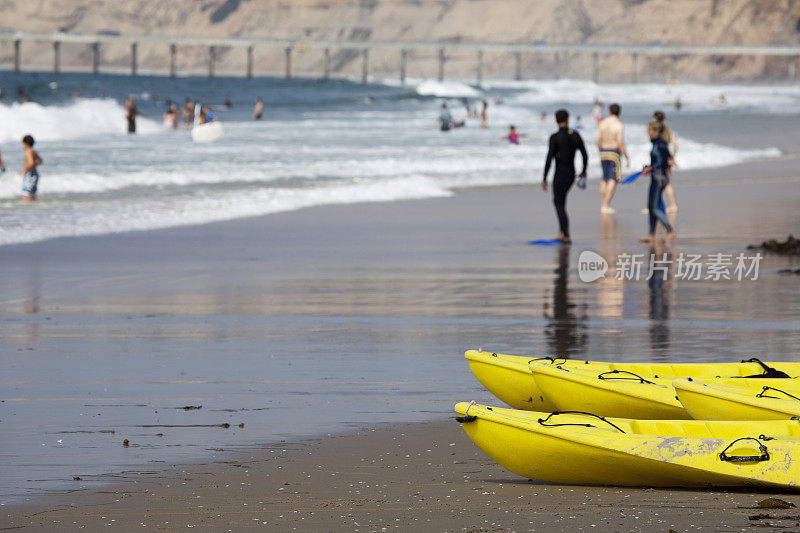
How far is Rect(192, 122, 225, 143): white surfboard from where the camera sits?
41.7 m

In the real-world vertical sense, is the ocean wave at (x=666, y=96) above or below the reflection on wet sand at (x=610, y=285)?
above

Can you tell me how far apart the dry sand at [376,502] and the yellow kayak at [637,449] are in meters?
0.09

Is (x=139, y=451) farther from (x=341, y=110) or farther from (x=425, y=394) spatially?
(x=341, y=110)

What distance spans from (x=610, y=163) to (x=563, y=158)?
3.62 meters

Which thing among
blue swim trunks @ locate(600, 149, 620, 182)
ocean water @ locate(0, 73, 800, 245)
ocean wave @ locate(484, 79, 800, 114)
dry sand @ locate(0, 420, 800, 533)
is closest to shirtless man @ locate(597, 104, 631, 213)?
blue swim trunks @ locate(600, 149, 620, 182)

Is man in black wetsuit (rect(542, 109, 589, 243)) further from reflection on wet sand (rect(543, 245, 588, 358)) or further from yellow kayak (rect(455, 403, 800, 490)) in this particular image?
yellow kayak (rect(455, 403, 800, 490))

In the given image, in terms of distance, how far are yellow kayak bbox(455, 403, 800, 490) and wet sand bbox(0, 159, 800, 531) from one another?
10 centimetres

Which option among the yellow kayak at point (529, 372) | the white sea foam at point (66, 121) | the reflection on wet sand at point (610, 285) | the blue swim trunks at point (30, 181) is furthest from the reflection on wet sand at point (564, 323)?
the white sea foam at point (66, 121)

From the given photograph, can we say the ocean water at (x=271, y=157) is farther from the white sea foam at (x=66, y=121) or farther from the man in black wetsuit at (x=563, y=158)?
the man in black wetsuit at (x=563, y=158)

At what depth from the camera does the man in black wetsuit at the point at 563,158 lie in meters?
15.6

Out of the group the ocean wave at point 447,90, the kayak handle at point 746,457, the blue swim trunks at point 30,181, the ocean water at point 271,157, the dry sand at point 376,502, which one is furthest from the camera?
the ocean wave at point 447,90

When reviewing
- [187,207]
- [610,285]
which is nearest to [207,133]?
[187,207]

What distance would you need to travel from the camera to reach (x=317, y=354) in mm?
8969

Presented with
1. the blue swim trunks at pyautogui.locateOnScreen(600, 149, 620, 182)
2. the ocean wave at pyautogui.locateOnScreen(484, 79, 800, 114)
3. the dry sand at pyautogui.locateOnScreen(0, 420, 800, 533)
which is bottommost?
the dry sand at pyautogui.locateOnScreen(0, 420, 800, 533)
